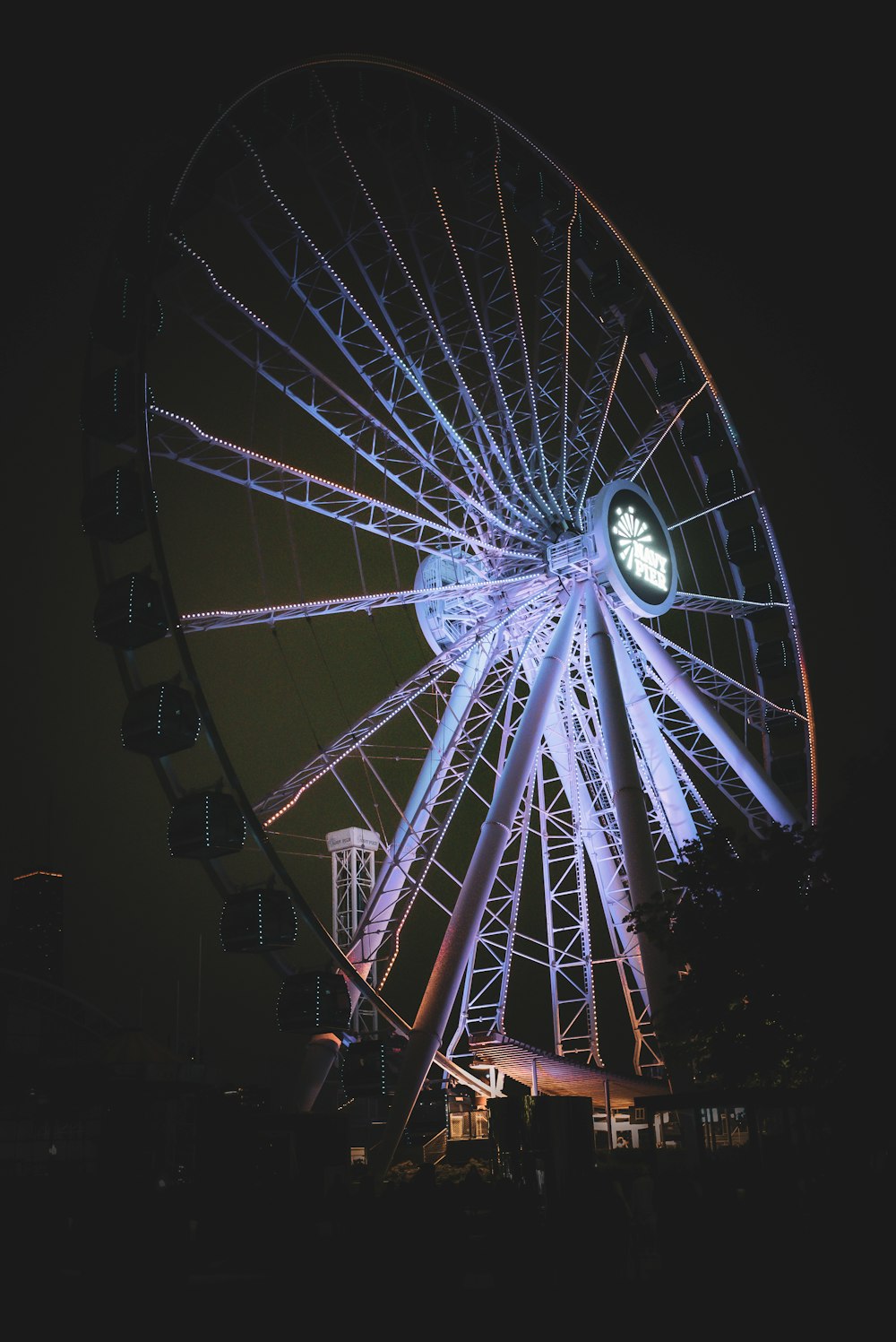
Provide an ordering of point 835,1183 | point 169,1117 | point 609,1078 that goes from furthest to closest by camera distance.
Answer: point 169,1117
point 609,1078
point 835,1183

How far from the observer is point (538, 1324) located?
338 inches

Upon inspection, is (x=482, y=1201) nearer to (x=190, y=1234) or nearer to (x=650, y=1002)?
(x=190, y=1234)

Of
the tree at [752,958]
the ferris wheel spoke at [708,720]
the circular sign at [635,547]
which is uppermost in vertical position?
the circular sign at [635,547]

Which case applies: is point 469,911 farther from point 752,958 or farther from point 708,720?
point 708,720

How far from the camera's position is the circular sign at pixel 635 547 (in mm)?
21234

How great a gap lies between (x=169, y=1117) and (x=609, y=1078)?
9.43 meters

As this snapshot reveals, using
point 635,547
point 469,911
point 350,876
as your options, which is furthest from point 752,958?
point 350,876

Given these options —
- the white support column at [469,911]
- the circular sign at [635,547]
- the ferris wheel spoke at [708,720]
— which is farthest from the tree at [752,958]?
the circular sign at [635,547]

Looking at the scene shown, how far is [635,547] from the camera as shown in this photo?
885 inches

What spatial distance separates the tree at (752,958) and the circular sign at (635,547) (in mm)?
5538

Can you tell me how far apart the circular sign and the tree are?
5538mm

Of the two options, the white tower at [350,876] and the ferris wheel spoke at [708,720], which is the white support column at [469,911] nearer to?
the ferris wheel spoke at [708,720]

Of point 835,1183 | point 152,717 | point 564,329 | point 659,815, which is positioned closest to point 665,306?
point 564,329

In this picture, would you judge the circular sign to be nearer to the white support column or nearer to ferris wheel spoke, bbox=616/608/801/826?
ferris wheel spoke, bbox=616/608/801/826
